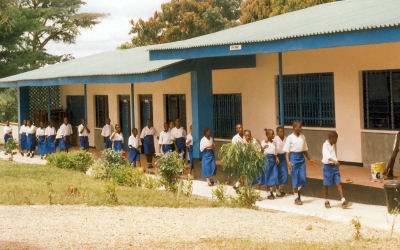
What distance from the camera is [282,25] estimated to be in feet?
46.5

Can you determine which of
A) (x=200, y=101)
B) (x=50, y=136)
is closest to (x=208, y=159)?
(x=200, y=101)

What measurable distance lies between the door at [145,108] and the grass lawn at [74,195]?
519 cm

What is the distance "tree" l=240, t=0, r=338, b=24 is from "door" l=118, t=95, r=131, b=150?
13.6m

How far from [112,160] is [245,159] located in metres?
Answer: 4.84

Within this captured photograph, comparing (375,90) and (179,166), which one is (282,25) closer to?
(375,90)

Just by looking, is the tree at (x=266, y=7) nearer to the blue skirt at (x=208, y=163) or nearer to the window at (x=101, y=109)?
the window at (x=101, y=109)

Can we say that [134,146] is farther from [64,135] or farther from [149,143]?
[64,135]

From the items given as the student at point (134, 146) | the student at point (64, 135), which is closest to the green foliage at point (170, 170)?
the student at point (134, 146)

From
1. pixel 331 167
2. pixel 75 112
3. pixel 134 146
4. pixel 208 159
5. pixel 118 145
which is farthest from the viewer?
pixel 75 112

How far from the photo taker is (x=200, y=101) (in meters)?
15.0

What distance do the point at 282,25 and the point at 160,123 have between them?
676cm

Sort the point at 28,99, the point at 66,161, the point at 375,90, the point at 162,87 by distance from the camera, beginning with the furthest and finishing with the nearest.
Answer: the point at 28,99 < the point at 162,87 < the point at 66,161 < the point at 375,90

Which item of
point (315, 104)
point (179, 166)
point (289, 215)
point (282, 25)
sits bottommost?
point (289, 215)

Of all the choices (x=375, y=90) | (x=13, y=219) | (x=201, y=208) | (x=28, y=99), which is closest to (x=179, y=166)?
(x=201, y=208)
